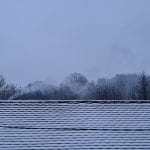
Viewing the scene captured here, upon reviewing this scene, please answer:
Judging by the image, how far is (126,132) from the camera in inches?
544

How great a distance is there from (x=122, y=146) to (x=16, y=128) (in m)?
3.48

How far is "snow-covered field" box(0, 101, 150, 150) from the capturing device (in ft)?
43.6

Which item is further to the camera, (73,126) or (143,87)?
(143,87)

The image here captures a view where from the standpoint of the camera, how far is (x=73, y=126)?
14.2 metres

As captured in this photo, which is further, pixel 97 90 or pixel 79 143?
pixel 97 90

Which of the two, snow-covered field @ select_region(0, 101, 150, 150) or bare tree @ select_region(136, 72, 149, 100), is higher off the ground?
bare tree @ select_region(136, 72, 149, 100)

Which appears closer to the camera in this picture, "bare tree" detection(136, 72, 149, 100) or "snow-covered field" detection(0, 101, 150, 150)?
"snow-covered field" detection(0, 101, 150, 150)

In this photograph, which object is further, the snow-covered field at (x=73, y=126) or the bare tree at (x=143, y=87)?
the bare tree at (x=143, y=87)

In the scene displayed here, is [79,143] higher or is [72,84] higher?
[72,84]

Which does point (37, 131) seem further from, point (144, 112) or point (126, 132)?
point (144, 112)

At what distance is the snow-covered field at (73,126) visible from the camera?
43.6 feet

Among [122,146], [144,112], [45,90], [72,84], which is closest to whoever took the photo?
[122,146]

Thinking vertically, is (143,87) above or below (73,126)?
above

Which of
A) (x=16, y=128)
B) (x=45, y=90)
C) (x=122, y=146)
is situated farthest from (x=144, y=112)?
(x=45, y=90)
